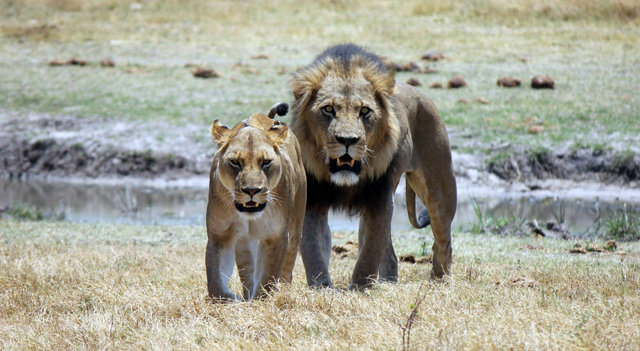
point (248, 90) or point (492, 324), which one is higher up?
point (492, 324)

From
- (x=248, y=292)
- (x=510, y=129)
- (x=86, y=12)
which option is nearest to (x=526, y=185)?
(x=510, y=129)

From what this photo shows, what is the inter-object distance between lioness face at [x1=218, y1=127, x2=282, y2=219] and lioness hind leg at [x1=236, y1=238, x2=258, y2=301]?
615mm

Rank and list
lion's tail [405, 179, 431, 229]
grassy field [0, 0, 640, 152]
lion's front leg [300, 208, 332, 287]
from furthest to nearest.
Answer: grassy field [0, 0, 640, 152] → lion's tail [405, 179, 431, 229] → lion's front leg [300, 208, 332, 287]

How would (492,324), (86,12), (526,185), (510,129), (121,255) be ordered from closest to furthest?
(492,324)
(121,255)
(526,185)
(510,129)
(86,12)

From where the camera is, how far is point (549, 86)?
14.6 meters

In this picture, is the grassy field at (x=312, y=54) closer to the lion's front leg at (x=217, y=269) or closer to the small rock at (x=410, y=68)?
the small rock at (x=410, y=68)

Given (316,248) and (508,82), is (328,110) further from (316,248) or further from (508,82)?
(508,82)

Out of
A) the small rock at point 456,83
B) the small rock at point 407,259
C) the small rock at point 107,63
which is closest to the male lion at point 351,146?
the small rock at point 407,259

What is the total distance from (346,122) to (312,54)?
45.2 ft

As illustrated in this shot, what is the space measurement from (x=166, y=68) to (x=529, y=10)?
9269 millimetres

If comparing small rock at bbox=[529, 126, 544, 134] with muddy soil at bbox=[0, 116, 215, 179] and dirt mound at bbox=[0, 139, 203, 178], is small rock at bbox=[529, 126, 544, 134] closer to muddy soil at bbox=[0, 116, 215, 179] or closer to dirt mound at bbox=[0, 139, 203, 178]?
muddy soil at bbox=[0, 116, 215, 179]

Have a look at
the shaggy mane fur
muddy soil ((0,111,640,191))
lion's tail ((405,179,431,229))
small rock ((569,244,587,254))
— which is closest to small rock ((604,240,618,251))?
small rock ((569,244,587,254))

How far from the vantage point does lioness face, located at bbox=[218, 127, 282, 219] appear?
403cm

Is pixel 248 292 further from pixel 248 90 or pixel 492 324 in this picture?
pixel 248 90
